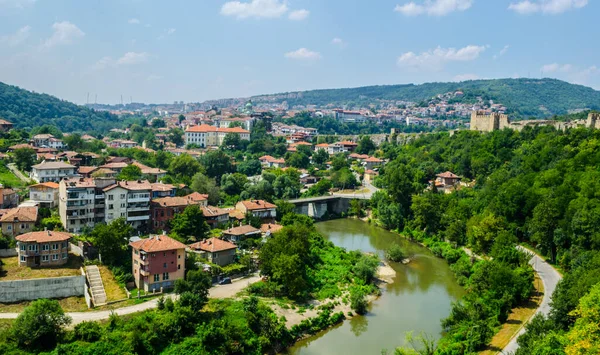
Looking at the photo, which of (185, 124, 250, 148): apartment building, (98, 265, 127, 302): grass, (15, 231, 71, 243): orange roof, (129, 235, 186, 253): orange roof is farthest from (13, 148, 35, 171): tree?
(185, 124, 250, 148): apartment building

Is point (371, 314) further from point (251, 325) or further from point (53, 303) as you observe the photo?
point (53, 303)

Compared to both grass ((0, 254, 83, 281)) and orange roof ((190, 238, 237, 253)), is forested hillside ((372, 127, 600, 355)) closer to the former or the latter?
orange roof ((190, 238, 237, 253))

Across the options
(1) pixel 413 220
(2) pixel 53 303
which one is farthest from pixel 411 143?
(2) pixel 53 303

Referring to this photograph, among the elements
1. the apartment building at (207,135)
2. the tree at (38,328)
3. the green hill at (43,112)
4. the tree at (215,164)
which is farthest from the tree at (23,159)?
the green hill at (43,112)

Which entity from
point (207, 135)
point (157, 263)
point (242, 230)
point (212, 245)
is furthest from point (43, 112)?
point (157, 263)

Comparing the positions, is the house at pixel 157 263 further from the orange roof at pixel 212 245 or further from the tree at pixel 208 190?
the tree at pixel 208 190
